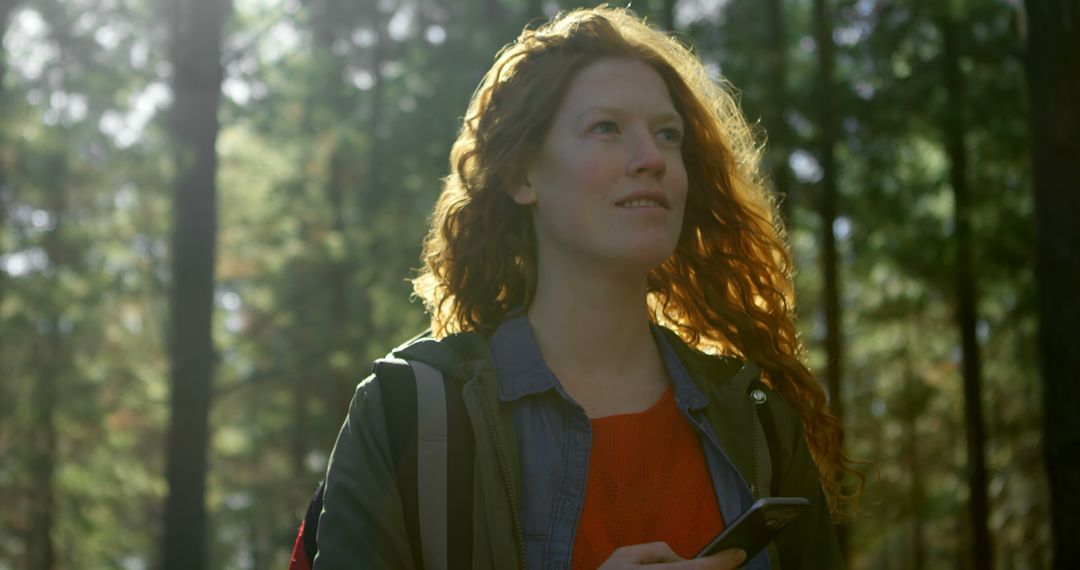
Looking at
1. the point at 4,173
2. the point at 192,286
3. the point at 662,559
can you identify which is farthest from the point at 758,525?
the point at 4,173

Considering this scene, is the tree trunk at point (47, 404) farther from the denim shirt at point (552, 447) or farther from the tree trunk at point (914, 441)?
the denim shirt at point (552, 447)

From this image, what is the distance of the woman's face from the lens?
3.11 m

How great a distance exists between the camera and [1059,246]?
6910mm

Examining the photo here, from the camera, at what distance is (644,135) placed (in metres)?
3.19

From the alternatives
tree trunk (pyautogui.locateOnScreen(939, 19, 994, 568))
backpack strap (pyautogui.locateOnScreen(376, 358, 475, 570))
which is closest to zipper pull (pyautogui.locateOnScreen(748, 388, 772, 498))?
backpack strap (pyautogui.locateOnScreen(376, 358, 475, 570))

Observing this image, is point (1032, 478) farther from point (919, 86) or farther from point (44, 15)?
point (44, 15)

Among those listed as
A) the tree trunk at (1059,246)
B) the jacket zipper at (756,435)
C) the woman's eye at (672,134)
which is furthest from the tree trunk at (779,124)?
the jacket zipper at (756,435)

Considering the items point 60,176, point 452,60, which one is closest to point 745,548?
point 452,60

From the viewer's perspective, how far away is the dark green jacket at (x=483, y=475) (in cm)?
272

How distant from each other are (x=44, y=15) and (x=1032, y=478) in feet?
53.0

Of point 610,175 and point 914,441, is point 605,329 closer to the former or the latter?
point 610,175

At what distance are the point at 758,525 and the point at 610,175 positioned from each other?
0.98 metres

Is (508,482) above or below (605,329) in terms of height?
below

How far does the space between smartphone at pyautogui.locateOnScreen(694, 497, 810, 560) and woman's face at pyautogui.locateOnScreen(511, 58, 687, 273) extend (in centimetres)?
78
